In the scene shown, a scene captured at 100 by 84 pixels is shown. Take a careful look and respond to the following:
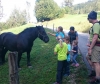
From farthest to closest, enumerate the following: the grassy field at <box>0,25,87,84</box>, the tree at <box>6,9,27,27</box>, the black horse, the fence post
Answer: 1. the tree at <box>6,9,27,27</box>
2. the black horse
3. the grassy field at <box>0,25,87,84</box>
4. the fence post

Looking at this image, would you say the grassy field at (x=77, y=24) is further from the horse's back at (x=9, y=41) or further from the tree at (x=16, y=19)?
the horse's back at (x=9, y=41)

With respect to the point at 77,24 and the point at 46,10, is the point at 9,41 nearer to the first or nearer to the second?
the point at 77,24

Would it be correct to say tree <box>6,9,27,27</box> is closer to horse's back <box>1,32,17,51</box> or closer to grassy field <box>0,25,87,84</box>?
horse's back <box>1,32,17,51</box>

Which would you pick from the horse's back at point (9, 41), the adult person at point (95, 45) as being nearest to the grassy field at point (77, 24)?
the horse's back at point (9, 41)

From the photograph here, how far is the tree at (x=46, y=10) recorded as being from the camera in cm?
7262

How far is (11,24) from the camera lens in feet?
221

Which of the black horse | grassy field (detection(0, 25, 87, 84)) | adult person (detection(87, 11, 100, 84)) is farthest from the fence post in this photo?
the black horse

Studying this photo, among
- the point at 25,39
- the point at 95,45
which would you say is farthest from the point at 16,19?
the point at 95,45

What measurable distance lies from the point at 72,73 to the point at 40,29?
9.08ft

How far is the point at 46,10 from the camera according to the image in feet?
240

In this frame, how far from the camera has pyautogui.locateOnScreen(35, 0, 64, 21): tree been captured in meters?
72.6

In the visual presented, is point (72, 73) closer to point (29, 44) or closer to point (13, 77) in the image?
point (29, 44)

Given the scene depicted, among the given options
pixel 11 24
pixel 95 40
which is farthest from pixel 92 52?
pixel 11 24

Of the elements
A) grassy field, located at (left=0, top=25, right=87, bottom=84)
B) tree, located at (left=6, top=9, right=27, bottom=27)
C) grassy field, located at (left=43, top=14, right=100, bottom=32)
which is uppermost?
tree, located at (left=6, top=9, right=27, bottom=27)
